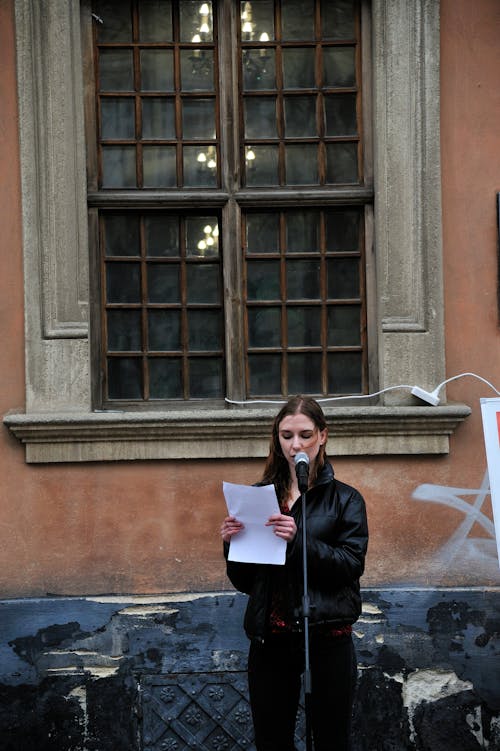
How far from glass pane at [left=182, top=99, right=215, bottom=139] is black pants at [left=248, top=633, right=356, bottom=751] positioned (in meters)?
2.93

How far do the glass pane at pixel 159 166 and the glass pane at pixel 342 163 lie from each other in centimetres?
84

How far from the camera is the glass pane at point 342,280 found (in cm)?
608

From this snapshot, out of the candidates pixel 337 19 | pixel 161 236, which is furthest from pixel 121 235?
pixel 337 19

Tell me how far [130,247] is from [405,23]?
1.86 metres

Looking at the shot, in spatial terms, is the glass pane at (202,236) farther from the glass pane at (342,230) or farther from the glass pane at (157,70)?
the glass pane at (157,70)

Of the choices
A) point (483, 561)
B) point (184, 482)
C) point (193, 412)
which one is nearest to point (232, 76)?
point (193, 412)

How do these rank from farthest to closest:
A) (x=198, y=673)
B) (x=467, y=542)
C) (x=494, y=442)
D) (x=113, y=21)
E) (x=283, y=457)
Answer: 1. (x=113, y=21)
2. (x=467, y=542)
3. (x=198, y=673)
4. (x=494, y=442)
5. (x=283, y=457)

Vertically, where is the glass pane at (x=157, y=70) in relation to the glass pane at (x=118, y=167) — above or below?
above

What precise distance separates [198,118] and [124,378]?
145 centimetres

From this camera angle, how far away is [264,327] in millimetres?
6062

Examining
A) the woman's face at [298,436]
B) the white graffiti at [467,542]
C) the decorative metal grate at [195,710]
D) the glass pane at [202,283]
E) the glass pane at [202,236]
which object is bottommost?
the decorative metal grate at [195,710]

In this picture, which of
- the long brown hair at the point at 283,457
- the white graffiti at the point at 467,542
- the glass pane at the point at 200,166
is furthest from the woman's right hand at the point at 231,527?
the glass pane at the point at 200,166

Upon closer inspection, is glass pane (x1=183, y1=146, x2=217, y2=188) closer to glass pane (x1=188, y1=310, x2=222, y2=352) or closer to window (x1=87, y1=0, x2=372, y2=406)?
window (x1=87, y1=0, x2=372, y2=406)

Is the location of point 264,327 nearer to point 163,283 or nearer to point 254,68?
point 163,283
